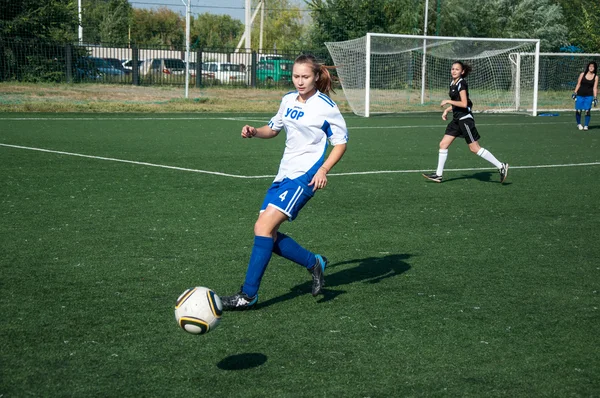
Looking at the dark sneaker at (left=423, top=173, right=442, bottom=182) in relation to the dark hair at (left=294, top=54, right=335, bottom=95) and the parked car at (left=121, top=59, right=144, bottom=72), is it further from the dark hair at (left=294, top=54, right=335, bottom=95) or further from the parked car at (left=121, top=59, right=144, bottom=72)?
the parked car at (left=121, top=59, right=144, bottom=72)

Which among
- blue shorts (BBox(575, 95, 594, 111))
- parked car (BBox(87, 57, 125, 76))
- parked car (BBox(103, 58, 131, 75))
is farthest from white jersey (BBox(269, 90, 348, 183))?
parked car (BBox(103, 58, 131, 75))

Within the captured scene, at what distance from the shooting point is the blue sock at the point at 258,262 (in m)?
5.28

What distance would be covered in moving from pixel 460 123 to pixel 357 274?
6.51 metres

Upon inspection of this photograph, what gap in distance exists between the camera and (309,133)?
5.55 m

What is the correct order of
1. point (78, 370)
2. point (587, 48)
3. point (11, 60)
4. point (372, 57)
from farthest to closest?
point (587, 48), point (11, 60), point (372, 57), point (78, 370)

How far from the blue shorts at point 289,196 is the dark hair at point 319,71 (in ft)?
2.55

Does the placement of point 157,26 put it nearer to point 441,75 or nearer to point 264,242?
point 441,75

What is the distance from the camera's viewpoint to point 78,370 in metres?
4.13

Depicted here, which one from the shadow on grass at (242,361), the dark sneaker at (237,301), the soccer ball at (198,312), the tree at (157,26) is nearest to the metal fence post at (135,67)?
the dark sneaker at (237,301)

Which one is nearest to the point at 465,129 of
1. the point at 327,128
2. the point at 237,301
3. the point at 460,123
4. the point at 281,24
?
the point at 460,123

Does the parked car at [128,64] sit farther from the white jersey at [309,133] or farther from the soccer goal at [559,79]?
the white jersey at [309,133]

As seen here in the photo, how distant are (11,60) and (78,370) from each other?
30.9 meters

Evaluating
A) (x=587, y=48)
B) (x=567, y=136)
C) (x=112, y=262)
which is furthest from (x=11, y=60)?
(x=587, y=48)

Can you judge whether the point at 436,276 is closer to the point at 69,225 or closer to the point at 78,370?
the point at 78,370
